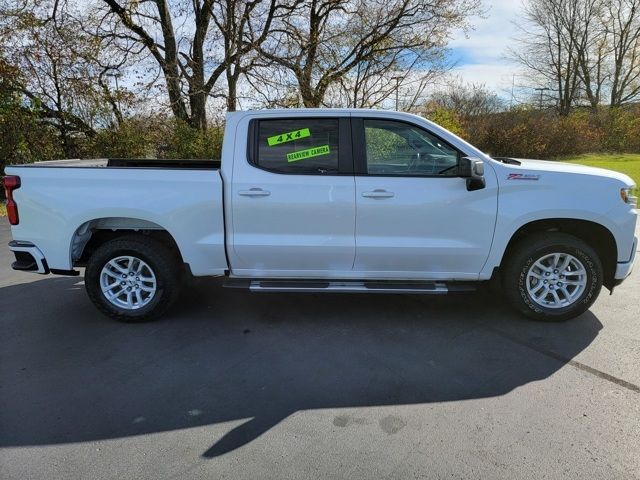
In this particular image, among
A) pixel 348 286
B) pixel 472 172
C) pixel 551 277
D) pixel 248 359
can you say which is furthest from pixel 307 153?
pixel 551 277

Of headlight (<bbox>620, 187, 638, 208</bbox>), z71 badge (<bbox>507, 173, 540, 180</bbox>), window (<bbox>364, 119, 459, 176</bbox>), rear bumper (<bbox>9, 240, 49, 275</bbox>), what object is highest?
window (<bbox>364, 119, 459, 176</bbox>)

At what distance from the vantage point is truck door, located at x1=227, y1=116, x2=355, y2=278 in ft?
13.6

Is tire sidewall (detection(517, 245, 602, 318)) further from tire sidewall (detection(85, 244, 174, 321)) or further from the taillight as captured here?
the taillight

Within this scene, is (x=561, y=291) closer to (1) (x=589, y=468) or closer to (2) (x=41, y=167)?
(1) (x=589, y=468)

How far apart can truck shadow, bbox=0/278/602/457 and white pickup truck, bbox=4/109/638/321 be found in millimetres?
382

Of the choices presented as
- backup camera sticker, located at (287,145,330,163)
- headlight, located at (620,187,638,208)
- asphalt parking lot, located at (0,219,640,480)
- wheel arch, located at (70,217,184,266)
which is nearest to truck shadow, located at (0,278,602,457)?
asphalt parking lot, located at (0,219,640,480)

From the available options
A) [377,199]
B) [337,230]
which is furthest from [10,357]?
[377,199]

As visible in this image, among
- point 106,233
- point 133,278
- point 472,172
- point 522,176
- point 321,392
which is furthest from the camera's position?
point 106,233

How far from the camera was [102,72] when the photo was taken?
1367cm

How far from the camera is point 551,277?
4352 millimetres

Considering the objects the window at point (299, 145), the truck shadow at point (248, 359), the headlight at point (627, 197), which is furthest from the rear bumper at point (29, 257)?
the headlight at point (627, 197)

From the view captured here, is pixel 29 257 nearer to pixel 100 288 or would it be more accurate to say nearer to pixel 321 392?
pixel 100 288

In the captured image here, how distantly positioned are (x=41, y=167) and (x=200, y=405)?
2759 mm

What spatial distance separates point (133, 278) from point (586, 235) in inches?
173
